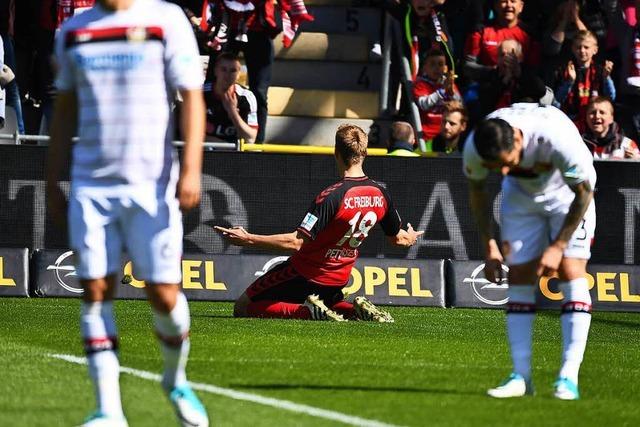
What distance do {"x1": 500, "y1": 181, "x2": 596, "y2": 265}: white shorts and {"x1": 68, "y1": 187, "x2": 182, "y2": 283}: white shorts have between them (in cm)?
256

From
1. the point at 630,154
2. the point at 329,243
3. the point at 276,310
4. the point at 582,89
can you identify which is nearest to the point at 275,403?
the point at 329,243

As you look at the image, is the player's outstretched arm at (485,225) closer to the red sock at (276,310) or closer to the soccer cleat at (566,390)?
the soccer cleat at (566,390)

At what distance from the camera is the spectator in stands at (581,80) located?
18062 mm

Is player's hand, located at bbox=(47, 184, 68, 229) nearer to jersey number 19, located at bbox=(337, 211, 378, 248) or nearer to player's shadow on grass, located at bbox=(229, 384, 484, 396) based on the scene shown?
player's shadow on grass, located at bbox=(229, 384, 484, 396)

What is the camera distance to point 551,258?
8.16m

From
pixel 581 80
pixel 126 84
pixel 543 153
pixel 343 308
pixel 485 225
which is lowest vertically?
pixel 343 308

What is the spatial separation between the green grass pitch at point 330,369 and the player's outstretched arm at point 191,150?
4.15 ft

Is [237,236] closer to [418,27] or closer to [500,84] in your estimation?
[500,84]

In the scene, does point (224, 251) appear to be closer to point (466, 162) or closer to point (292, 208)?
point (292, 208)

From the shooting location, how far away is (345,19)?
20672 mm

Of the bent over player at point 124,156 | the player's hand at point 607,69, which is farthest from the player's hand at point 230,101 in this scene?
the bent over player at point 124,156

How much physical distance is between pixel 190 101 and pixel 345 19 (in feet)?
46.7

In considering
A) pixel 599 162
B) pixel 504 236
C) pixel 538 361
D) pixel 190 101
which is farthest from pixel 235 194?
pixel 190 101

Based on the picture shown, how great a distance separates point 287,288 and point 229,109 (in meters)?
4.29
